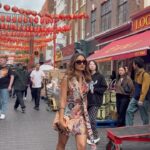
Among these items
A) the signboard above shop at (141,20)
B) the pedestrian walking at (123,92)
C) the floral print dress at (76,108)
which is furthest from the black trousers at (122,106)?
the signboard above shop at (141,20)

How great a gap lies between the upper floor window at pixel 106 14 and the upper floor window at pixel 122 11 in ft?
5.70

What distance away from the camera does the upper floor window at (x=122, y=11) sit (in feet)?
65.5

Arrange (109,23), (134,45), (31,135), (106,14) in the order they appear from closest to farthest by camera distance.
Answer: (31,135)
(134,45)
(109,23)
(106,14)

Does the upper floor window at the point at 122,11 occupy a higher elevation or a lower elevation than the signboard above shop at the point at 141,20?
higher

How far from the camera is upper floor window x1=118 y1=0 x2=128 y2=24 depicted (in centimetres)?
1997

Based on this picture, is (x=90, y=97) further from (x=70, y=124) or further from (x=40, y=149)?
(x=70, y=124)

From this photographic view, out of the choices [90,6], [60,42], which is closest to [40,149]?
[90,6]

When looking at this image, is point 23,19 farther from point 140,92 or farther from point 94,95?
point 94,95

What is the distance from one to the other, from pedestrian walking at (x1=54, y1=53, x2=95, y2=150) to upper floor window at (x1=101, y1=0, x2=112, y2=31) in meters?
18.1

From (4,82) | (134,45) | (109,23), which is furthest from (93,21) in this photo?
(4,82)

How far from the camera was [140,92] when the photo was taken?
26.4 ft

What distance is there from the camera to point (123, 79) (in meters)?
9.00

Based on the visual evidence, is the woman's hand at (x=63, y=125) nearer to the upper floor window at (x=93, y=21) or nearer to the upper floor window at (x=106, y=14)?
the upper floor window at (x=106, y=14)

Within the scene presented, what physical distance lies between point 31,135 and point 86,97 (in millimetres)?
3721
